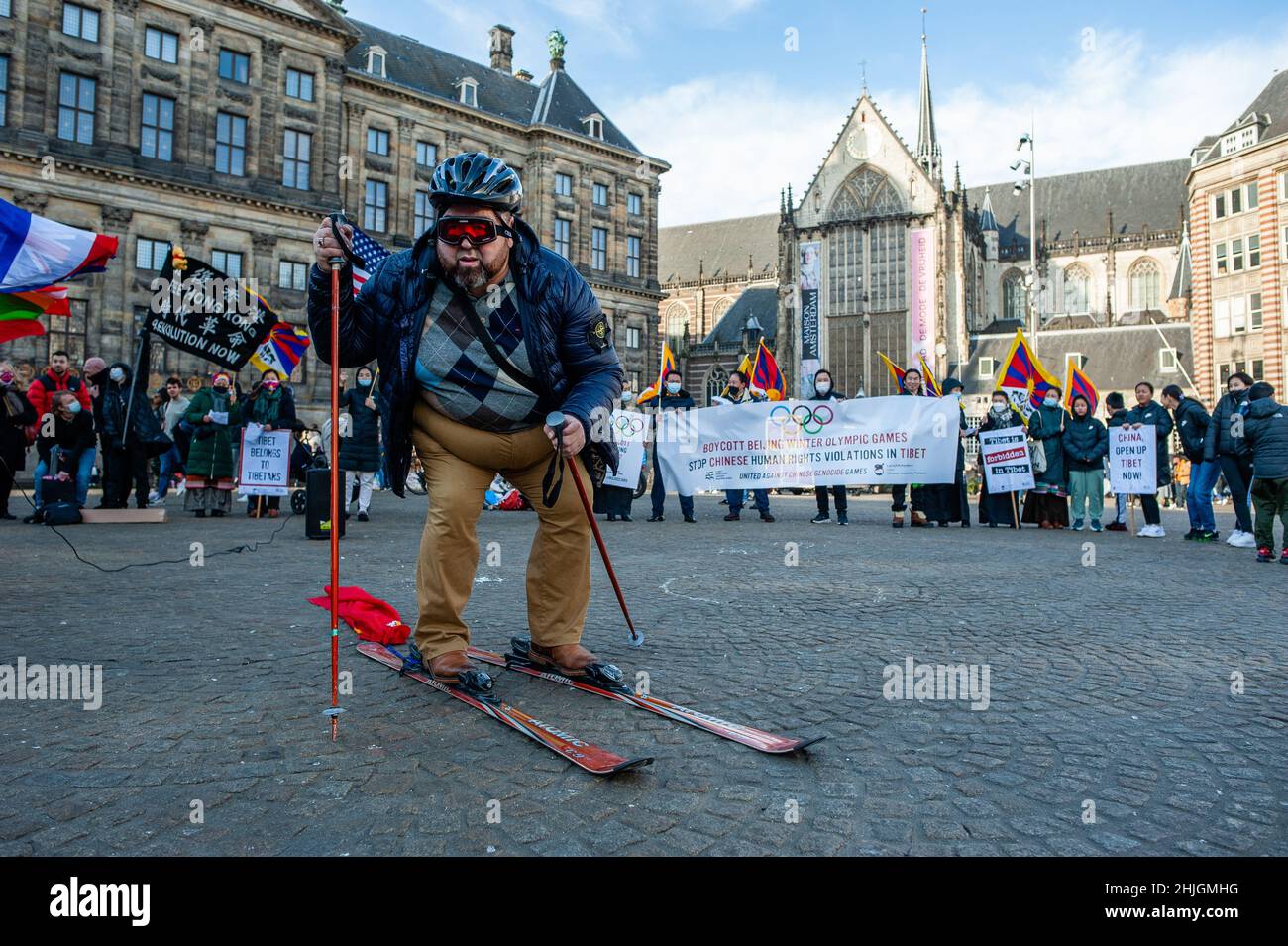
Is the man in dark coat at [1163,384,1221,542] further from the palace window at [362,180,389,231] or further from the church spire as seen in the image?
the church spire

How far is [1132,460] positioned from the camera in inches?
547

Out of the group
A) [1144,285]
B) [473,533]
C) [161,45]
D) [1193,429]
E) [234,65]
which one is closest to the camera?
[473,533]

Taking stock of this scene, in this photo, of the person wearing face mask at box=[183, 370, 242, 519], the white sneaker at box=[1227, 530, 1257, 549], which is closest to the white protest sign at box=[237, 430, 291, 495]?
the person wearing face mask at box=[183, 370, 242, 519]

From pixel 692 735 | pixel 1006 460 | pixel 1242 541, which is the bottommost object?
pixel 692 735

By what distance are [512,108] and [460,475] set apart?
49.4 metres

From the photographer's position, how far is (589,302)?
12.4 ft

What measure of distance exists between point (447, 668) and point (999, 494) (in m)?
12.9

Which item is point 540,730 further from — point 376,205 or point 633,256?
point 633,256

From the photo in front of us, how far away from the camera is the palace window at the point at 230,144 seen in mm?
35594

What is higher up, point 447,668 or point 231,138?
point 231,138

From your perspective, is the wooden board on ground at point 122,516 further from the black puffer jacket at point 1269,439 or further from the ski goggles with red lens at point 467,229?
the black puffer jacket at point 1269,439

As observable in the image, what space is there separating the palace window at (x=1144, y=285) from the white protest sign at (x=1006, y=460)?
72.9 meters

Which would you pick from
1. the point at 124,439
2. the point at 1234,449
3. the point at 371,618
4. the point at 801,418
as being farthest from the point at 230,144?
the point at 1234,449

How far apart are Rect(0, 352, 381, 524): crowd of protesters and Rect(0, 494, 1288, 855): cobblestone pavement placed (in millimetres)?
6351
